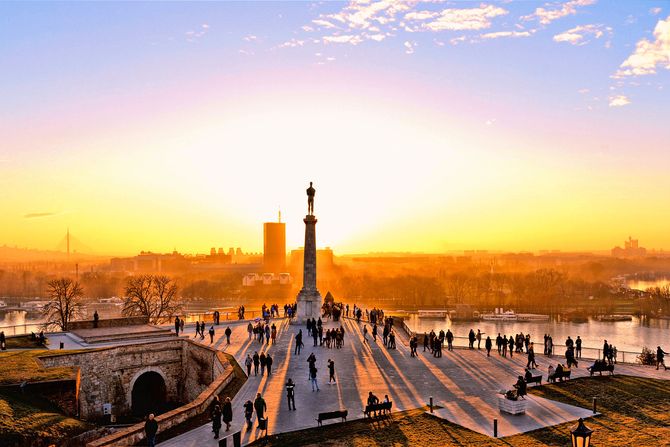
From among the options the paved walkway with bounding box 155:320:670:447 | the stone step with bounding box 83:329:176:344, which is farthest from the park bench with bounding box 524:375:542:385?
the stone step with bounding box 83:329:176:344

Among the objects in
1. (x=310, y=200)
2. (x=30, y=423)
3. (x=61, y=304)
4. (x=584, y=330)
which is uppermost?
(x=310, y=200)

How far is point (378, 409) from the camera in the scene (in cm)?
1755

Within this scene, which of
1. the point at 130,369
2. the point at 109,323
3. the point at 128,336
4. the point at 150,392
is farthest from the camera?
the point at 109,323

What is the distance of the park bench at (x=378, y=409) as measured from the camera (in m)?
17.4

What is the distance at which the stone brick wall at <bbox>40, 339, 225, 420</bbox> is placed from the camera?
28188 mm

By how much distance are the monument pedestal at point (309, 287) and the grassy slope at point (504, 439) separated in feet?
72.9

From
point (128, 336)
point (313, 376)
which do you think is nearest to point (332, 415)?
point (313, 376)

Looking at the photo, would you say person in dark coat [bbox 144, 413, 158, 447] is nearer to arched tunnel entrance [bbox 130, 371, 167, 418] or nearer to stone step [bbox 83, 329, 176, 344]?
arched tunnel entrance [bbox 130, 371, 167, 418]

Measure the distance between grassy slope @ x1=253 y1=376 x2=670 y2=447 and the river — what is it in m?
38.2

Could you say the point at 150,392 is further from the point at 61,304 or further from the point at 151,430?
the point at 61,304

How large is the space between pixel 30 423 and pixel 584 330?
65.6 m

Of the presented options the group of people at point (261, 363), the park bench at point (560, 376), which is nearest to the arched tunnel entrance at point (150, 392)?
the group of people at point (261, 363)

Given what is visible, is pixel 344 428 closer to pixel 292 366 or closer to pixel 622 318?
pixel 292 366

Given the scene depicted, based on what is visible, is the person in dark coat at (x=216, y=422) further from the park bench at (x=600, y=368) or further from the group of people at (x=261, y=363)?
the park bench at (x=600, y=368)
